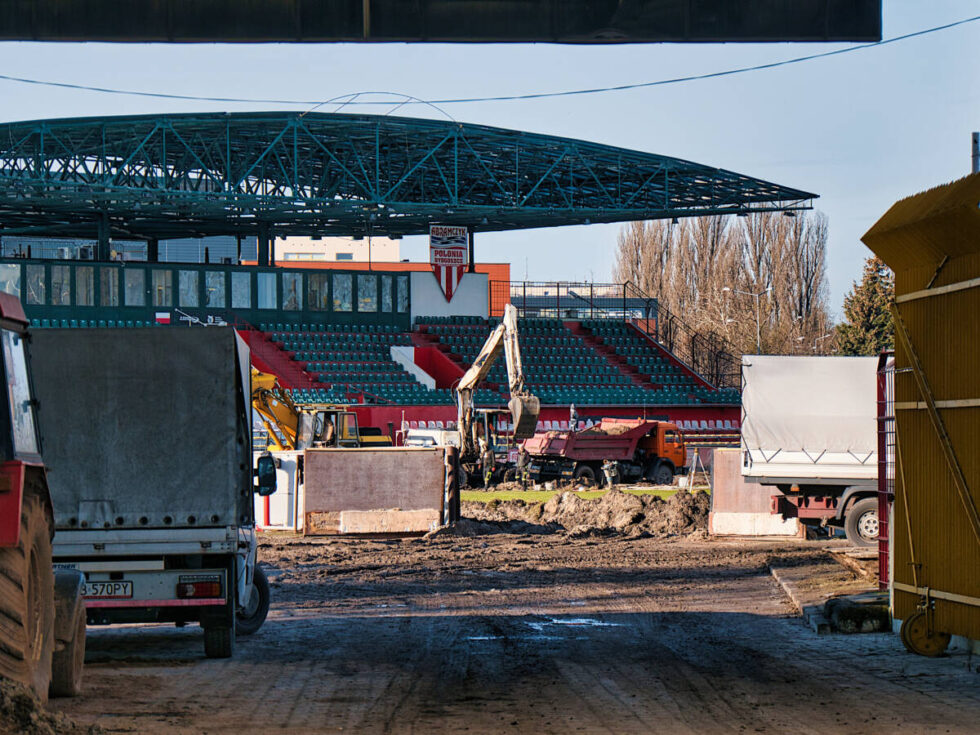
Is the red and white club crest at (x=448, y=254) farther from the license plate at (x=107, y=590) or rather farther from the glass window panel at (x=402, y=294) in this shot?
the license plate at (x=107, y=590)

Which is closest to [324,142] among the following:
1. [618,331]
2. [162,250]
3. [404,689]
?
[618,331]

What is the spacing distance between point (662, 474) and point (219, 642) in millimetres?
30981

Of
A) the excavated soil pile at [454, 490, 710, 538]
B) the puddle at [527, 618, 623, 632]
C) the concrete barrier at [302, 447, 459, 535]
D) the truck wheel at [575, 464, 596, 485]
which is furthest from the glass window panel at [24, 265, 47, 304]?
the puddle at [527, 618, 623, 632]

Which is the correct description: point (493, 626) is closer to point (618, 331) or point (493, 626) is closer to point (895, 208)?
point (895, 208)

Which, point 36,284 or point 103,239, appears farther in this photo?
point 103,239

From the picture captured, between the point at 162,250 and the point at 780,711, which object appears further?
the point at 162,250

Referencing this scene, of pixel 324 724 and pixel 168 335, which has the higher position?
pixel 168 335

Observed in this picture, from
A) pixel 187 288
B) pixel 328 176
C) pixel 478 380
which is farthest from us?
pixel 187 288

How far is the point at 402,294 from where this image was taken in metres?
62.0

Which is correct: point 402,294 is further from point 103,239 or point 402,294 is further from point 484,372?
point 484,372

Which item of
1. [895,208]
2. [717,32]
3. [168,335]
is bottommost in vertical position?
[168,335]

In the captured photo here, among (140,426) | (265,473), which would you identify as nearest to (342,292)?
(265,473)

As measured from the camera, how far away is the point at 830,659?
493 inches

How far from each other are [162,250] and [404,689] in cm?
7689
